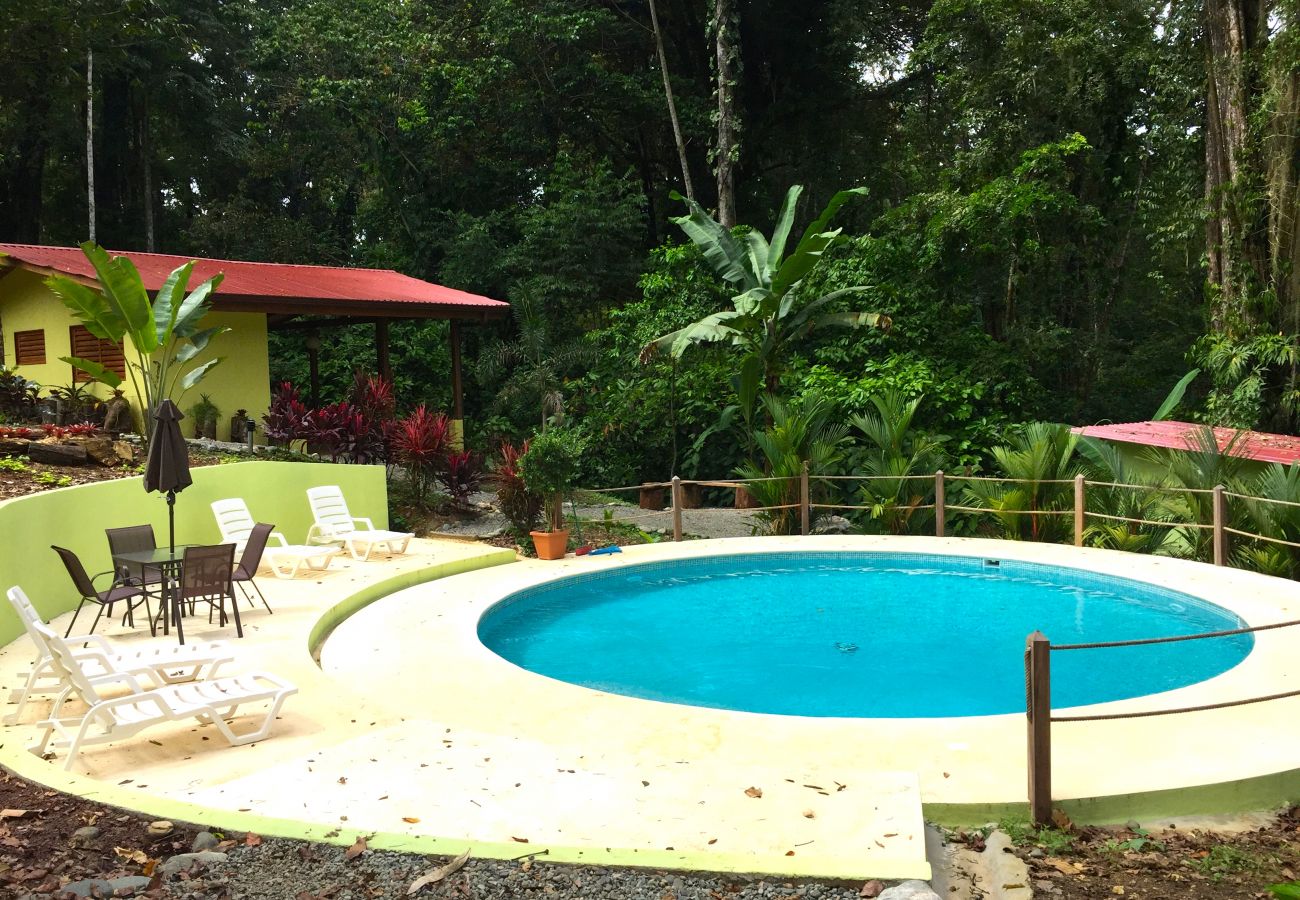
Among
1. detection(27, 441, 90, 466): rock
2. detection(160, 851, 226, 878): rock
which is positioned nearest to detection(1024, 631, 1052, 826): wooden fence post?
detection(160, 851, 226, 878): rock

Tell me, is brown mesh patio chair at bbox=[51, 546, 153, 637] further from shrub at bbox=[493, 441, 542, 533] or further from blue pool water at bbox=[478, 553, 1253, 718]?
shrub at bbox=[493, 441, 542, 533]

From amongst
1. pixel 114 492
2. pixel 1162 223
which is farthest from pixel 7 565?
pixel 1162 223

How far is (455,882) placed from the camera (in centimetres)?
400

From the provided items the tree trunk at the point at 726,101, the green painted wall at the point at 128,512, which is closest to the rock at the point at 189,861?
the green painted wall at the point at 128,512

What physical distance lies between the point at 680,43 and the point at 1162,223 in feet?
44.9

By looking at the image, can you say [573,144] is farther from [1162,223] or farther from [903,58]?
[1162,223]

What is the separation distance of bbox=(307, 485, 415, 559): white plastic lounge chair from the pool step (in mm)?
6774

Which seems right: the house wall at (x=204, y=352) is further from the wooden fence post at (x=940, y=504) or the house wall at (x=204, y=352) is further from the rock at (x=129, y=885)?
A: the rock at (x=129, y=885)

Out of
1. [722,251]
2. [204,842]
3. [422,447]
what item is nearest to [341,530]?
[422,447]

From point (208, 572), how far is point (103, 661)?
89.6 inches

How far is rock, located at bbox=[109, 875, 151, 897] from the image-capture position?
3922mm

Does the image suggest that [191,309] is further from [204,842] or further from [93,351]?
[204,842]

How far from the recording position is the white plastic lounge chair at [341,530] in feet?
40.2

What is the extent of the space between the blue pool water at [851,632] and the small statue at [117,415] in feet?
24.1
